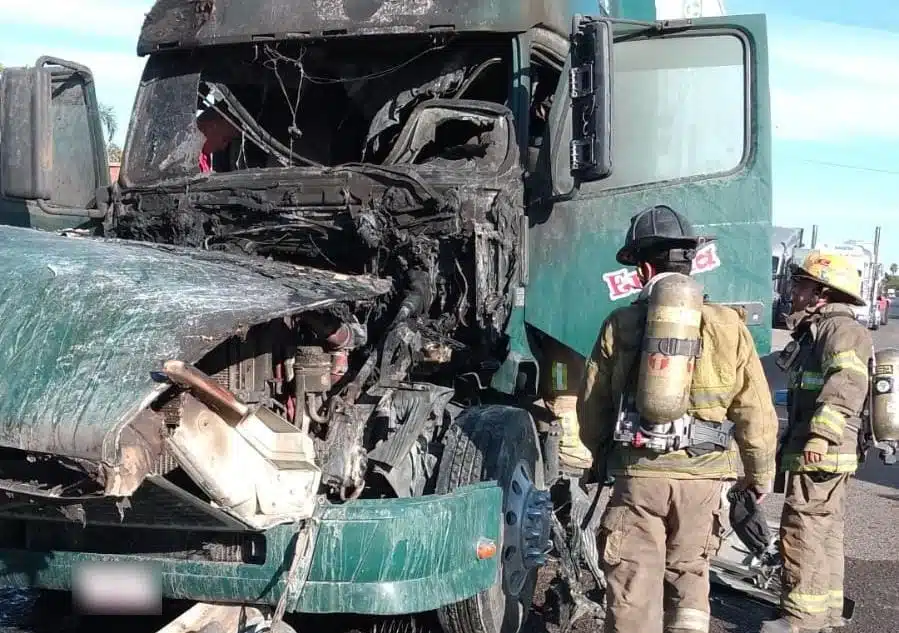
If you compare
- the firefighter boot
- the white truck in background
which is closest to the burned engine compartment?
the firefighter boot

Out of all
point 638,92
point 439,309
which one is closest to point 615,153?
point 638,92

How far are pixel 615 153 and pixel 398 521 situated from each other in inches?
85.5

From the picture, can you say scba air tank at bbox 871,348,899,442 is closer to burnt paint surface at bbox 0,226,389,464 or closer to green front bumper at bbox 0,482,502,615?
green front bumper at bbox 0,482,502,615

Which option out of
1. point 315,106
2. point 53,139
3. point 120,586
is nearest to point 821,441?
point 120,586

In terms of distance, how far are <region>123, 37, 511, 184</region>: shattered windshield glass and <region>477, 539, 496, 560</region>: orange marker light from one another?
1.70 metres

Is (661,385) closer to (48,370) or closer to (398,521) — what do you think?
(398,521)

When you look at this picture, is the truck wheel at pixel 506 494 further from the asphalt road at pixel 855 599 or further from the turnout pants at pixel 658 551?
the turnout pants at pixel 658 551

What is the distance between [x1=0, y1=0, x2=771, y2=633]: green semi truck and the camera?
2711mm

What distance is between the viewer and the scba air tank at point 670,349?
3182 millimetres

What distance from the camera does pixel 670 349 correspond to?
3178 millimetres

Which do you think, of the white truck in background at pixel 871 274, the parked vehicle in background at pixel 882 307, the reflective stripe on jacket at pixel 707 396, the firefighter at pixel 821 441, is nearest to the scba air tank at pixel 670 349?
the reflective stripe on jacket at pixel 707 396

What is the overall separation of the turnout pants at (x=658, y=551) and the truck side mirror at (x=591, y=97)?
1.21 meters

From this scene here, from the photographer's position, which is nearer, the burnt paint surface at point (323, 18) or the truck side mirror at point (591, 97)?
the truck side mirror at point (591, 97)

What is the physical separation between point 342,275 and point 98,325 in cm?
121
